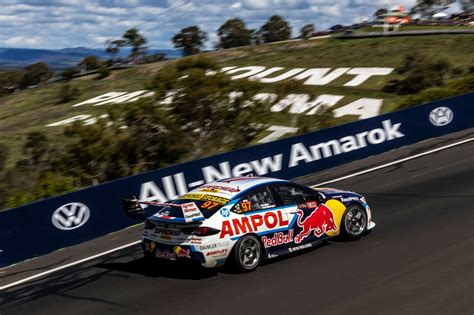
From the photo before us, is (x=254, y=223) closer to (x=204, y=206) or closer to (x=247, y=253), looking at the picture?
(x=247, y=253)

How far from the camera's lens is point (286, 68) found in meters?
53.3

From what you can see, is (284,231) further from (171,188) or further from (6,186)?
(6,186)

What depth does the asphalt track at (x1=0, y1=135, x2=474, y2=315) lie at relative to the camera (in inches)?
356

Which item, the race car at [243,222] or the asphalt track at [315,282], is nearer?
the asphalt track at [315,282]

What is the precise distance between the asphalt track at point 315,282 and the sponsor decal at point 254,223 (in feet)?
2.16

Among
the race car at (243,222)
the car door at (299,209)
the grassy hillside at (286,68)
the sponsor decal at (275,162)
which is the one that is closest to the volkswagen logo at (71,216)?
the sponsor decal at (275,162)

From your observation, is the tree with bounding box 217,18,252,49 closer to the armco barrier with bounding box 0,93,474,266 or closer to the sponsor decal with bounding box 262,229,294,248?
the armco barrier with bounding box 0,93,474,266

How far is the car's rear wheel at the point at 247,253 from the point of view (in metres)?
10.7

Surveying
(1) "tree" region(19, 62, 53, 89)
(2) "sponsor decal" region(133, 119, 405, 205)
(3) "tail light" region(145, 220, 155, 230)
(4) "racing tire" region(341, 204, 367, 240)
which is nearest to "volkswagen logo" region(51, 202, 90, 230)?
(2) "sponsor decal" region(133, 119, 405, 205)

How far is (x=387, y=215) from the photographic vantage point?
46.4ft

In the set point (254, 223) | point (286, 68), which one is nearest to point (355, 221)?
point (254, 223)

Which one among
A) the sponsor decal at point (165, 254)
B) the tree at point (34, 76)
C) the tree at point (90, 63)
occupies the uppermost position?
the tree at point (34, 76)

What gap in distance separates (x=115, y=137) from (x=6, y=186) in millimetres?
4269

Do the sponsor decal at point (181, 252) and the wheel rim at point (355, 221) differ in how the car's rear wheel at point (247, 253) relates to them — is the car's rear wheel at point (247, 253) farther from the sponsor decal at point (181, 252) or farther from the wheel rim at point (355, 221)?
the wheel rim at point (355, 221)
